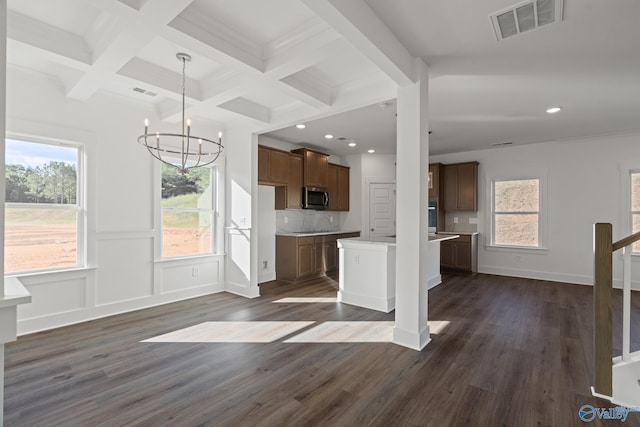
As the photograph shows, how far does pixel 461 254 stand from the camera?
20.9 feet

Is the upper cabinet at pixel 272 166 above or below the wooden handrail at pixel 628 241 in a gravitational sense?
above

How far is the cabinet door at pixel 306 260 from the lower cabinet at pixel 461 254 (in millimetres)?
2788

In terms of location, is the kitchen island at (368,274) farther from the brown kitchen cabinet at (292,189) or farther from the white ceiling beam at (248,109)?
the white ceiling beam at (248,109)

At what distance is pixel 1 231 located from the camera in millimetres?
1299

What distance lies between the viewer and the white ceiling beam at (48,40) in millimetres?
2387

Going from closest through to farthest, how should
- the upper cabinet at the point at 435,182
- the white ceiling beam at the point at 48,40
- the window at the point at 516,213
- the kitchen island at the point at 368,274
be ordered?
the white ceiling beam at the point at 48,40, the kitchen island at the point at 368,274, the window at the point at 516,213, the upper cabinet at the point at 435,182

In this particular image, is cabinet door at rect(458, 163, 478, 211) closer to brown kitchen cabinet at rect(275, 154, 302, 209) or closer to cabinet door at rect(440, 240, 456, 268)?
cabinet door at rect(440, 240, 456, 268)

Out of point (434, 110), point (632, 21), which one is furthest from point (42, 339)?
point (632, 21)

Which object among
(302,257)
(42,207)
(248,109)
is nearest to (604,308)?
(248,109)

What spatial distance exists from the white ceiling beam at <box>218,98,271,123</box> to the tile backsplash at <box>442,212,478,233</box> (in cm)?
471

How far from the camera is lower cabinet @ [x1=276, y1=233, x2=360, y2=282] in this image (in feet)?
18.7

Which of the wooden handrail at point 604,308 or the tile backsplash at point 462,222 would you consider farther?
the tile backsplash at point 462,222

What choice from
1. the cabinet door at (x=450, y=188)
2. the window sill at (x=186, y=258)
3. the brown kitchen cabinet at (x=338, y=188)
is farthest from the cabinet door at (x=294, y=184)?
the cabinet door at (x=450, y=188)

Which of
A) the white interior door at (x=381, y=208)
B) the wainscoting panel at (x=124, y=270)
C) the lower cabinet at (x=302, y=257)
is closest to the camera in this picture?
the wainscoting panel at (x=124, y=270)
